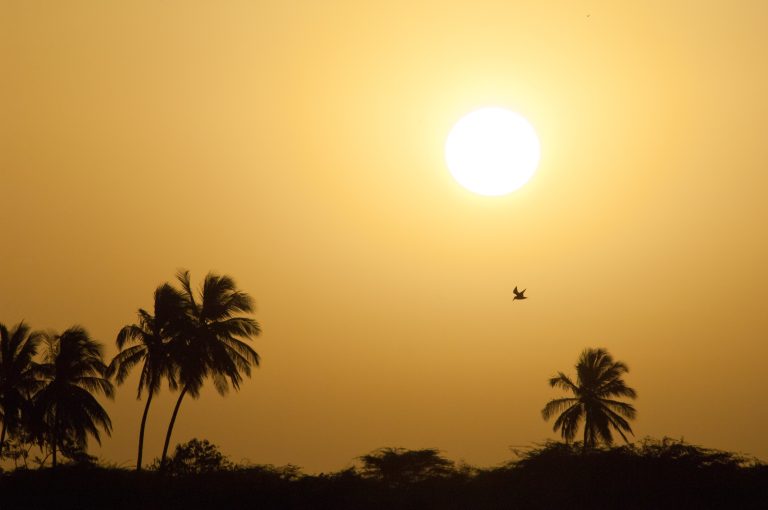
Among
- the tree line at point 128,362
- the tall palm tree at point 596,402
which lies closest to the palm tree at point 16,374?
the tree line at point 128,362

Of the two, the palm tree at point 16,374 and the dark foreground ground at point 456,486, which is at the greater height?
the palm tree at point 16,374

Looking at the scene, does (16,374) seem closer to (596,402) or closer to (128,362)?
(128,362)

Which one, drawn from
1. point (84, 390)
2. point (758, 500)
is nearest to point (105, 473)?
point (84, 390)

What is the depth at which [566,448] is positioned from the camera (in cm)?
4228

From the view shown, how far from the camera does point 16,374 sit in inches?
2120

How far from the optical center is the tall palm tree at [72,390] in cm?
5419

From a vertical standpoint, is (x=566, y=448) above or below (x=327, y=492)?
above

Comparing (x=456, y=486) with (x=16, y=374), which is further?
(x=16, y=374)

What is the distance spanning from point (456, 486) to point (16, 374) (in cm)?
2897

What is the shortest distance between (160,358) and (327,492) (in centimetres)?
1571

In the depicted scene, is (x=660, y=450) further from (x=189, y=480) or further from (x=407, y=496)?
(x=189, y=480)

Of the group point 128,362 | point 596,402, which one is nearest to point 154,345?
point 128,362

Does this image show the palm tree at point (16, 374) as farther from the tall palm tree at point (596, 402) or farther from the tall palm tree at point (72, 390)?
the tall palm tree at point (596, 402)

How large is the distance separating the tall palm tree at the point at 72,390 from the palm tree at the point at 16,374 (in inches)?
27.6
